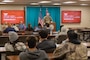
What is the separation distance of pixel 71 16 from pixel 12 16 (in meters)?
4.92

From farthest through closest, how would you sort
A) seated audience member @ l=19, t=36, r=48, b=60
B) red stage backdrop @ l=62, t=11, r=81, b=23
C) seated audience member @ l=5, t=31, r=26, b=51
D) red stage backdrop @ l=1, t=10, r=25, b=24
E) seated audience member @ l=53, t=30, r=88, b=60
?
red stage backdrop @ l=62, t=11, r=81, b=23
red stage backdrop @ l=1, t=10, r=25, b=24
seated audience member @ l=5, t=31, r=26, b=51
seated audience member @ l=53, t=30, r=88, b=60
seated audience member @ l=19, t=36, r=48, b=60

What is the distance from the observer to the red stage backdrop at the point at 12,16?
17016 mm

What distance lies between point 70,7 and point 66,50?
14705 millimetres

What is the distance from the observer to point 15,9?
17328 mm

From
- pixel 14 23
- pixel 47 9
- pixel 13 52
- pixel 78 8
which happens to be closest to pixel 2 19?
pixel 14 23

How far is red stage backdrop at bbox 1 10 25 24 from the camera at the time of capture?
17.0 metres

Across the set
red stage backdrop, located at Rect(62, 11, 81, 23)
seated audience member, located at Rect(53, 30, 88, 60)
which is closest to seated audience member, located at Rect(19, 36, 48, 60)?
seated audience member, located at Rect(53, 30, 88, 60)

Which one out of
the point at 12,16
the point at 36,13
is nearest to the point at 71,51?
the point at 12,16

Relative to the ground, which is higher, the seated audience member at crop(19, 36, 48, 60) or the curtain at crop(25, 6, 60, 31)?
the curtain at crop(25, 6, 60, 31)

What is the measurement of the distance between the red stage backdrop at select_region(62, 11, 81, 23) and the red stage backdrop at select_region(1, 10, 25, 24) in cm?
347

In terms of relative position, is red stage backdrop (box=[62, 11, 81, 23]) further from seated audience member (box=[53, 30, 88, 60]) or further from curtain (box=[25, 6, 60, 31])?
seated audience member (box=[53, 30, 88, 60])

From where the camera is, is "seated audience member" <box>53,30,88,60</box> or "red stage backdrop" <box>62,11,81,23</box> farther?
"red stage backdrop" <box>62,11,81,23</box>

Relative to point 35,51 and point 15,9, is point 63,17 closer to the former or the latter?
point 15,9

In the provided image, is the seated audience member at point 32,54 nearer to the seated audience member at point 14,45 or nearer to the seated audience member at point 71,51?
the seated audience member at point 71,51
